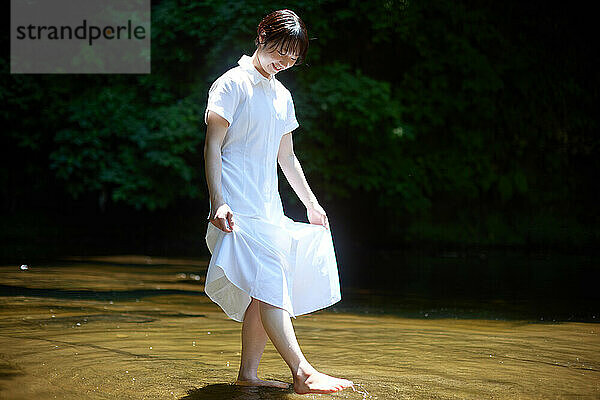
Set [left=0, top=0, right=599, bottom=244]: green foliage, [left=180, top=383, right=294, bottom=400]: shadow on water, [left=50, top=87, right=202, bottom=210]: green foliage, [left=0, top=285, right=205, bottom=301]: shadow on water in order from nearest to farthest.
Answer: [left=180, top=383, right=294, bottom=400]: shadow on water → [left=0, top=285, right=205, bottom=301]: shadow on water → [left=50, top=87, right=202, bottom=210]: green foliage → [left=0, top=0, right=599, bottom=244]: green foliage

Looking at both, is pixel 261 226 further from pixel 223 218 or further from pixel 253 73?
pixel 253 73

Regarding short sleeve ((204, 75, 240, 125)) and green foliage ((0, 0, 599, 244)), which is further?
green foliage ((0, 0, 599, 244))

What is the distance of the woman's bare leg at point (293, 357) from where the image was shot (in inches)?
96.9

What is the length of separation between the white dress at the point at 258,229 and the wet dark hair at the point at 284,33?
0.13 metres

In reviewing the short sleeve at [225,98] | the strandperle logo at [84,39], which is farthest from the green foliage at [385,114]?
the short sleeve at [225,98]

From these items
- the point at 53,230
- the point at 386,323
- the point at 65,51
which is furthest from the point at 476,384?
the point at 53,230

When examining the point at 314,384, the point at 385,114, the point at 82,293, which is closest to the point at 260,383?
the point at 314,384

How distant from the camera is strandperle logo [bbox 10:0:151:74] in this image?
10.9 metres

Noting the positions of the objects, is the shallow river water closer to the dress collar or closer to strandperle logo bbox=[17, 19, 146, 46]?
the dress collar

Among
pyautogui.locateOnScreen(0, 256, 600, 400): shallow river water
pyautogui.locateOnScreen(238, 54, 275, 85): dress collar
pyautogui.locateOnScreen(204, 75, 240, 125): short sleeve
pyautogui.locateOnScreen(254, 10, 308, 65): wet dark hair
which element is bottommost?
pyautogui.locateOnScreen(0, 256, 600, 400): shallow river water

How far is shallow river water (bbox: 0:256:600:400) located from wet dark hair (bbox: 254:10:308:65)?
3.73 feet

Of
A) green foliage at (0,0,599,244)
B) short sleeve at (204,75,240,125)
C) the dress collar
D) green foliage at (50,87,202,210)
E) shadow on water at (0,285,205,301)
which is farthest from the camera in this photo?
green foliage at (0,0,599,244)

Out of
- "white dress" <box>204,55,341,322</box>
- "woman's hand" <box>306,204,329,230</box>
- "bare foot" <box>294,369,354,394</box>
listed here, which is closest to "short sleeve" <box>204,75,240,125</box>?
"white dress" <box>204,55,341,322</box>

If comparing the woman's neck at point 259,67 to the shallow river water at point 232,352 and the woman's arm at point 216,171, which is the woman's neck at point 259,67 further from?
the shallow river water at point 232,352
